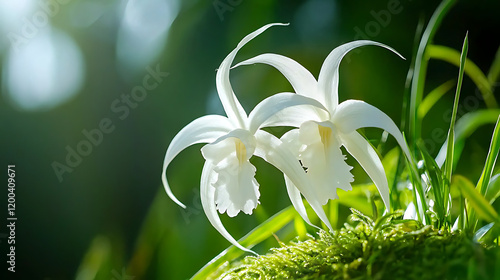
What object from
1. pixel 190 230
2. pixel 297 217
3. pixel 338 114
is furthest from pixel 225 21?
pixel 338 114

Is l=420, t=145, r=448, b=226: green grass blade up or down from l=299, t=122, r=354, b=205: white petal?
down

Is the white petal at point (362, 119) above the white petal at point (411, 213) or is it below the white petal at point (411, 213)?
above

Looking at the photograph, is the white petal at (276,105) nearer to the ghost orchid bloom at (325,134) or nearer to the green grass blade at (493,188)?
the ghost orchid bloom at (325,134)

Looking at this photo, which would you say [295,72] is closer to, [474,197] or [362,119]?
[362,119]

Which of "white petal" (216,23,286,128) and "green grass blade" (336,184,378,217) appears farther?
"green grass blade" (336,184,378,217)

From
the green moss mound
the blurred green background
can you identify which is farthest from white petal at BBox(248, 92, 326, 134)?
the blurred green background

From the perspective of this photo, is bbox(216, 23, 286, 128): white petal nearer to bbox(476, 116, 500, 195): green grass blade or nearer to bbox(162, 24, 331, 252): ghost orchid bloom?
bbox(162, 24, 331, 252): ghost orchid bloom

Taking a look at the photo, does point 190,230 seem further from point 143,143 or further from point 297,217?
point 297,217

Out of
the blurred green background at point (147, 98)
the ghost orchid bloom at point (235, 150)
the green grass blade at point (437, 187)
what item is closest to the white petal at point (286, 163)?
the ghost orchid bloom at point (235, 150)
